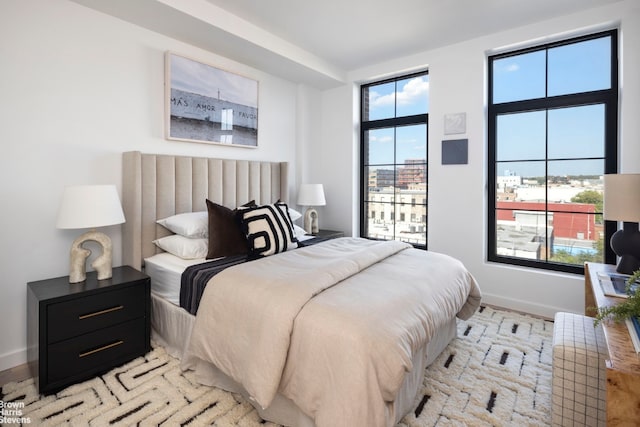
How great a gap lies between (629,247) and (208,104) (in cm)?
330

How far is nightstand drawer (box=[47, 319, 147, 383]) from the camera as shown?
1840mm

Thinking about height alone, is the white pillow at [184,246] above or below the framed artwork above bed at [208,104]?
below

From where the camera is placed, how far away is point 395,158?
3.94 metres

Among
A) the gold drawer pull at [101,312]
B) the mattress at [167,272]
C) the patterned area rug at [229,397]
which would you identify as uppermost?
the mattress at [167,272]

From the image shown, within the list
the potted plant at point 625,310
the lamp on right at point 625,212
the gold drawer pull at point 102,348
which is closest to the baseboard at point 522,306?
the lamp on right at point 625,212

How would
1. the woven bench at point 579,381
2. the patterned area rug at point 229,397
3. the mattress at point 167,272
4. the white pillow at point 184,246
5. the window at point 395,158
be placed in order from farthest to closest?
the window at point 395,158 < the white pillow at point 184,246 < the mattress at point 167,272 < the patterned area rug at point 229,397 < the woven bench at point 579,381

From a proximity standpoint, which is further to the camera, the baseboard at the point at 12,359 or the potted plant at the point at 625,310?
the baseboard at the point at 12,359

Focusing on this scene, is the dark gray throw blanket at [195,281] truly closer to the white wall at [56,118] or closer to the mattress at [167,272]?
the mattress at [167,272]

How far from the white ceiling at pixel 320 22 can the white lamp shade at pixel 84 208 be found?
1.34m

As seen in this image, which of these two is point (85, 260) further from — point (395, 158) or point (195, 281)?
point (395, 158)

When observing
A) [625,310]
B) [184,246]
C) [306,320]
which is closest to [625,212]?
[625,310]

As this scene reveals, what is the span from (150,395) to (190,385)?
0.21m

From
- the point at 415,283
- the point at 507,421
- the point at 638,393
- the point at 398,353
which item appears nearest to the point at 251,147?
the point at 415,283

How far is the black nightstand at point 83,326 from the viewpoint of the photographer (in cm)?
181
